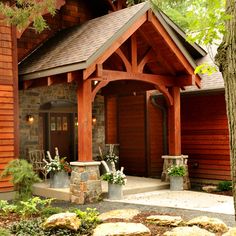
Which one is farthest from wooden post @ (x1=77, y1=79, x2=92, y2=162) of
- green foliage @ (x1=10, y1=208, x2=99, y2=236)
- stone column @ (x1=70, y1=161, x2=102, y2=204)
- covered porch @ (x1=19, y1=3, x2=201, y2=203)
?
green foliage @ (x1=10, y1=208, x2=99, y2=236)

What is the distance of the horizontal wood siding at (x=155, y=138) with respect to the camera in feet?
46.2

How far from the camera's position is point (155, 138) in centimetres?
1428

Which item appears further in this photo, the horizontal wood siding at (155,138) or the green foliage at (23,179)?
the horizontal wood siding at (155,138)

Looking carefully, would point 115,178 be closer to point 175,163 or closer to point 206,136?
point 175,163

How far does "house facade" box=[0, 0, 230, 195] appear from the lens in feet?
31.2

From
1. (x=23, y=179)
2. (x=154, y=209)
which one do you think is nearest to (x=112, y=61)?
(x=154, y=209)

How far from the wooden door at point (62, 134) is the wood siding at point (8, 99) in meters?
2.67

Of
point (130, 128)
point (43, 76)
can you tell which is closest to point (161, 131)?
point (130, 128)

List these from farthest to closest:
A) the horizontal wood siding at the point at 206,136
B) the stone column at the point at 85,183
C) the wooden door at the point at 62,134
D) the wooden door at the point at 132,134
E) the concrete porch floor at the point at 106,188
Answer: the wooden door at the point at 132,134, the wooden door at the point at 62,134, the horizontal wood siding at the point at 206,136, the concrete porch floor at the point at 106,188, the stone column at the point at 85,183

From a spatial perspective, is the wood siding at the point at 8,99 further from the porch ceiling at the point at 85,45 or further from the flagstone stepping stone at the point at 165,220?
the flagstone stepping stone at the point at 165,220

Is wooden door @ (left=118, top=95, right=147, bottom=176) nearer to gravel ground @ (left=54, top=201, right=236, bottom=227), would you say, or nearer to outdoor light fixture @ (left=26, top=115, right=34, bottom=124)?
outdoor light fixture @ (left=26, top=115, right=34, bottom=124)

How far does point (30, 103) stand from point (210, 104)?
5566 mm

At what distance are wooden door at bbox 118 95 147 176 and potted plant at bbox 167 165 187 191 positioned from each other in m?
3.00

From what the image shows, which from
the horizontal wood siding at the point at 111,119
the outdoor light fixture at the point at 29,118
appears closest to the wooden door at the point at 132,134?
the horizontal wood siding at the point at 111,119
